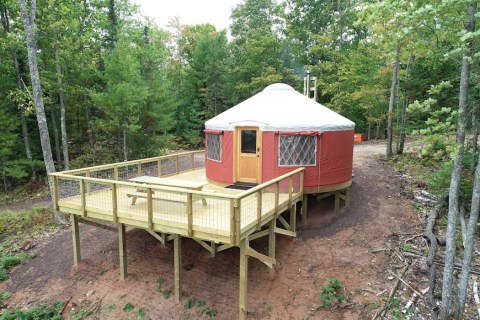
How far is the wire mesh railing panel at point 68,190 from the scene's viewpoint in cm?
635

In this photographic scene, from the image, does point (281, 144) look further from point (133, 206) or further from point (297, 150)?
point (133, 206)

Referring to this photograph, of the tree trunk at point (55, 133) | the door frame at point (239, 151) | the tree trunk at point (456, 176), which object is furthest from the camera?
the tree trunk at point (55, 133)

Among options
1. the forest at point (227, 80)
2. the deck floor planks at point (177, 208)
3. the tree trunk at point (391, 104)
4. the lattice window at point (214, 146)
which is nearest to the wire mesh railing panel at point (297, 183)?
the deck floor planks at point (177, 208)

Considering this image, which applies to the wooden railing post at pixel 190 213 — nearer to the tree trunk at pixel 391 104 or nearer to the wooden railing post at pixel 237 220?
the wooden railing post at pixel 237 220

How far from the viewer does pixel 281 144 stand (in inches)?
273

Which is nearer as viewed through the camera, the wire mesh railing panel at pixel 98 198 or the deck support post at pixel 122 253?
the wire mesh railing panel at pixel 98 198

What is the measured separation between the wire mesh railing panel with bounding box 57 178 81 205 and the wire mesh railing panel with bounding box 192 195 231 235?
258 cm

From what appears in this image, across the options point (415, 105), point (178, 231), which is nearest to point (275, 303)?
point (178, 231)

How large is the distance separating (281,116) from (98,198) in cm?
435

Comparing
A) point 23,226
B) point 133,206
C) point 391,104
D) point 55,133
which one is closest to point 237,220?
point 133,206

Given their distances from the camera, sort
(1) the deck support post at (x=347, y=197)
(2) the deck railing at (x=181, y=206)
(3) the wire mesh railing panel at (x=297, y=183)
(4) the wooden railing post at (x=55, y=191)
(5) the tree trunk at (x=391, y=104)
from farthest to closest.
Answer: (5) the tree trunk at (x=391, y=104) → (1) the deck support post at (x=347, y=197) → (3) the wire mesh railing panel at (x=297, y=183) → (4) the wooden railing post at (x=55, y=191) → (2) the deck railing at (x=181, y=206)

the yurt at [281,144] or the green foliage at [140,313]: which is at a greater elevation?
the yurt at [281,144]

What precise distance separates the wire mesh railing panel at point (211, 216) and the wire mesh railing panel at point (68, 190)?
2583 millimetres

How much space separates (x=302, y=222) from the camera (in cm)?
Result: 745
